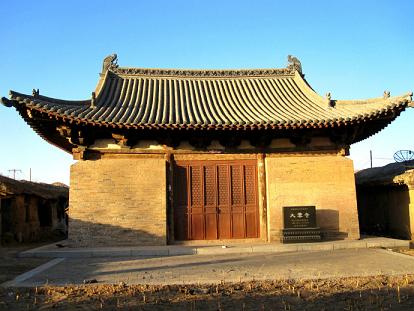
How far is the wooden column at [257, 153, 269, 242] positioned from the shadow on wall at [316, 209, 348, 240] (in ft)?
5.06

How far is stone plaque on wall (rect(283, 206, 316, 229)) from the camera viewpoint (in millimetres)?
11594

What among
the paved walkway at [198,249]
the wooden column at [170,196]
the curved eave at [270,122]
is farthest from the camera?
the wooden column at [170,196]

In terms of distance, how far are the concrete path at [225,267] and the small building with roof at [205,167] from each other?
1.78 m

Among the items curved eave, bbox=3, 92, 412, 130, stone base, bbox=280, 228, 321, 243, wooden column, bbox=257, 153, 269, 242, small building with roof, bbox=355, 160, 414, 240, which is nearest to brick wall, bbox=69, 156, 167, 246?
curved eave, bbox=3, 92, 412, 130

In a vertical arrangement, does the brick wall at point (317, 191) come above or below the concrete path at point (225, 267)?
above

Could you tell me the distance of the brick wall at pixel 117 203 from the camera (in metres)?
11.6

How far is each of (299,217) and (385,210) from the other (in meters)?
4.36

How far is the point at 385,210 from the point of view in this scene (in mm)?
14250

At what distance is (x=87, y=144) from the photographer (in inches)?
468

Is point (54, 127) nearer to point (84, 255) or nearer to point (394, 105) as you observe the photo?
point (84, 255)

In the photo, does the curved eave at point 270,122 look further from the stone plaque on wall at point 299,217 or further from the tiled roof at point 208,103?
the stone plaque on wall at point 299,217

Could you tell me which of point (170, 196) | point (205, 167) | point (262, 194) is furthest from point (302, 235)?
point (170, 196)

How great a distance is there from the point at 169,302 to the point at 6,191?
31.7 feet

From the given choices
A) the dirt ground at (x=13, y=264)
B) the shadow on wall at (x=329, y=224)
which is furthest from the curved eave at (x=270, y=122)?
the dirt ground at (x=13, y=264)
